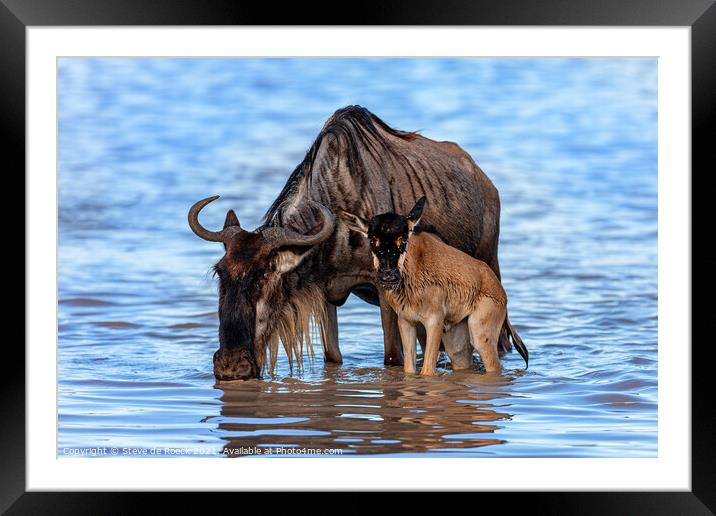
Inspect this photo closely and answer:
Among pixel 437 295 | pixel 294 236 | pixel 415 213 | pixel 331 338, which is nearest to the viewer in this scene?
pixel 415 213

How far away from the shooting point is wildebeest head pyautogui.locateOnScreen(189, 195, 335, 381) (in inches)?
599

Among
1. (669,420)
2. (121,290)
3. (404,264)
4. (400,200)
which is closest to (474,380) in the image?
(404,264)

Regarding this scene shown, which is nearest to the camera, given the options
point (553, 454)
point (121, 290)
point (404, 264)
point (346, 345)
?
point (553, 454)

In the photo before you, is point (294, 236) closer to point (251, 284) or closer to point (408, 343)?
point (251, 284)

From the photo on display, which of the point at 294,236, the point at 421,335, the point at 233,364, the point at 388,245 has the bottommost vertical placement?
the point at 233,364

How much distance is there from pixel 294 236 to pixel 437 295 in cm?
157

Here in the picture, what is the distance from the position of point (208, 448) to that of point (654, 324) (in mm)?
8725

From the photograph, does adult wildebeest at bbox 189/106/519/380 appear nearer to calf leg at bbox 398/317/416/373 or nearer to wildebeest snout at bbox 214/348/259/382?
wildebeest snout at bbox 214/348/259/382

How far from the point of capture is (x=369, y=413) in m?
14.1

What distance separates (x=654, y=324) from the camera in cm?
2002
